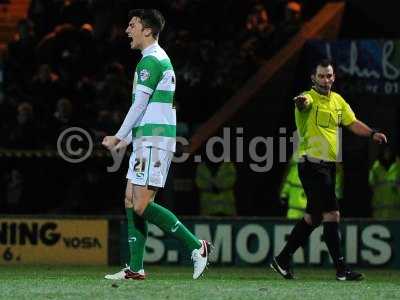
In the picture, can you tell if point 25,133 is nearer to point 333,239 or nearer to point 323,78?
point 323,78

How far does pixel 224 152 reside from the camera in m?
17.1

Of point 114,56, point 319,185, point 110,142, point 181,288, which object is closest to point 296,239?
point 319,185

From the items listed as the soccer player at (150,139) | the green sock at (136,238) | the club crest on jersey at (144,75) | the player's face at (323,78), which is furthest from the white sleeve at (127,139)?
the player's face at (323,78)

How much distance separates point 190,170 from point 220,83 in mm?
1450

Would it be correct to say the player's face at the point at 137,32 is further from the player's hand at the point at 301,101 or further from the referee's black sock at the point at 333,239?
the referee's black sock at the point at 333,239

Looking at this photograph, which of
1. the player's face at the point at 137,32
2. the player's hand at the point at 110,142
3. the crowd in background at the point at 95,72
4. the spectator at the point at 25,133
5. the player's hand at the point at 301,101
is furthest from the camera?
the crowd in background at the point at 95,72

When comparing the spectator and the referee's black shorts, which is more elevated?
the spectator

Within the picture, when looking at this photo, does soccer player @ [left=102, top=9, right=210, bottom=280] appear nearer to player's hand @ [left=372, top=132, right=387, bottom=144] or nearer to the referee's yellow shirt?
the referee's yellow shirt

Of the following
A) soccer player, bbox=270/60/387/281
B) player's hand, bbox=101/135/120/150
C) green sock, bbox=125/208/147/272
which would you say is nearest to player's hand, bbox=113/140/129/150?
player's hand, bbox=101/135/120/150

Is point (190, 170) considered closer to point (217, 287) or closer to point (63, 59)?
point (63, 59)

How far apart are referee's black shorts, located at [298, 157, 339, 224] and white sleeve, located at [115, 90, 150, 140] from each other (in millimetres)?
1890

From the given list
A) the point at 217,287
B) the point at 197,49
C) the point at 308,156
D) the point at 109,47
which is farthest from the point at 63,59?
the point at 217,287

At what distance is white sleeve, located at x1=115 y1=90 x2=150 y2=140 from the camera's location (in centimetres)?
985

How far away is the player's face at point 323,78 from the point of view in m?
11.2
